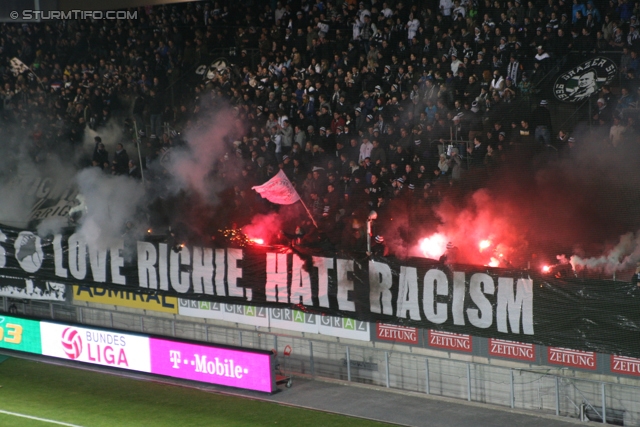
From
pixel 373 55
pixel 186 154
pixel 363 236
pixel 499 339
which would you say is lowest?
pixel 499 339

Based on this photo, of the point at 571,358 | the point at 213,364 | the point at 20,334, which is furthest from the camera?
the point at 20,334

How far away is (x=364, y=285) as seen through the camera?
13.6 meters

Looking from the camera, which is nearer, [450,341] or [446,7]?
[450,341]

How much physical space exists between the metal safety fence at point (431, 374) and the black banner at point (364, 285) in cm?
88

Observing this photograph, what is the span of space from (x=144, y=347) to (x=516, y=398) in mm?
6356

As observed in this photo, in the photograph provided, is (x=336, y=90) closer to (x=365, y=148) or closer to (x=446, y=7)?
(x=365, y=148)

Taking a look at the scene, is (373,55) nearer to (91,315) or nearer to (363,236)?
(363,236)

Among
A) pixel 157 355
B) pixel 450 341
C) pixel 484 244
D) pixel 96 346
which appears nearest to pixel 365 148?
pixel 484 244

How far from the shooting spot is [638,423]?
39.1 feet

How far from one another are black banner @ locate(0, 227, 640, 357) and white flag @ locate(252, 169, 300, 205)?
858 mm

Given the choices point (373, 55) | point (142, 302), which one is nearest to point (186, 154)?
point (142, 302)

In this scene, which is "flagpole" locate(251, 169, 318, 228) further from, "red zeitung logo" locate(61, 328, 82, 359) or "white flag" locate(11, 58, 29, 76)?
"white flag" locate(11, 58, 29, 76)

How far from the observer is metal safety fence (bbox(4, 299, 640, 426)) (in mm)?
12258

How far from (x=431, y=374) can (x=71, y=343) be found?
6.78m
